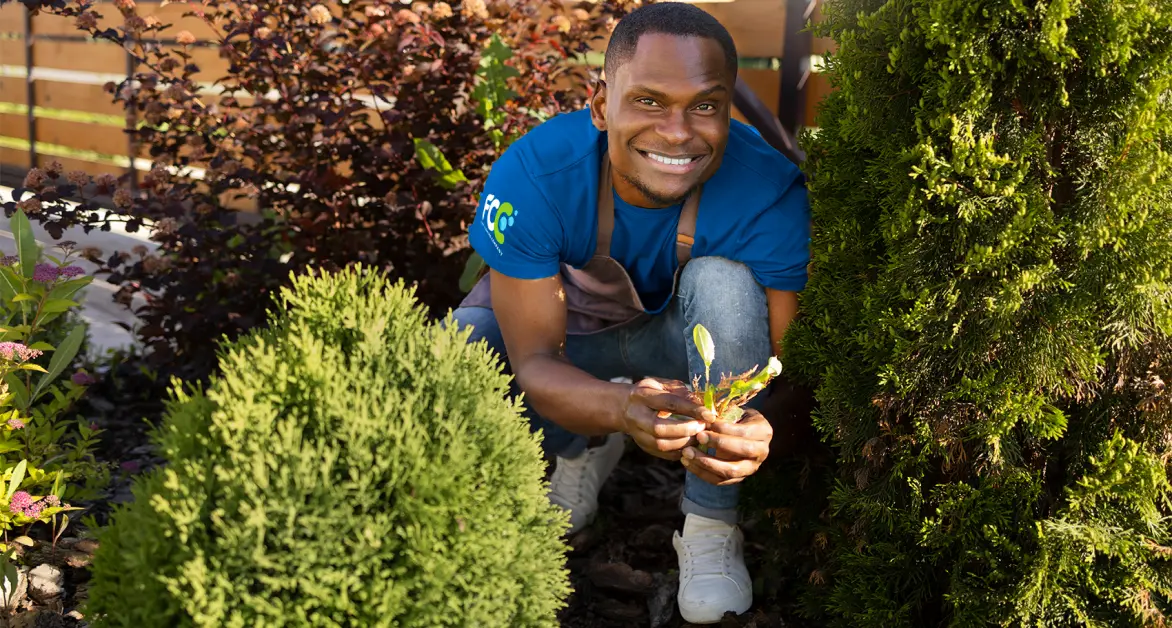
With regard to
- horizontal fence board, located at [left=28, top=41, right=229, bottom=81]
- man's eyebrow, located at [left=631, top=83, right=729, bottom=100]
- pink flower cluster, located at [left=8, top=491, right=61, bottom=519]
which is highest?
man's eyebrow, located at [left=631, top=83, right=729, bottom=100]

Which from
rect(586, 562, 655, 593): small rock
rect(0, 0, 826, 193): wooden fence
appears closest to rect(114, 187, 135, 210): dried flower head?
rect(586, 562, 655, 593): small rock

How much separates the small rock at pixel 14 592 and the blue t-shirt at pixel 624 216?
4.78ft

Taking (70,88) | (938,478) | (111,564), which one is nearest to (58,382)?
(111,564)

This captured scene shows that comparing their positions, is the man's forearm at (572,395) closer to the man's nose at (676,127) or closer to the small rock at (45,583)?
the man's nose at (676,127)

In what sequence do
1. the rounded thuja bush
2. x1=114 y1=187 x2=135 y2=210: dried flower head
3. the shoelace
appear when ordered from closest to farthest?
the rounded thuja bush
the shoelace
x1=114 y1=187 x2=135 y2=210: dried flower head

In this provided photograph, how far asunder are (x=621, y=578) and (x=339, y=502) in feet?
4.93

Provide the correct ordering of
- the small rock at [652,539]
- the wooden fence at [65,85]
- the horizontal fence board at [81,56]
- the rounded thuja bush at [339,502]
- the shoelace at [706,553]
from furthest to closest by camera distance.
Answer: the horizontal fence board at [81,56] → the wooden fence at [65,85] → the small rock at [652,539] → the shoelace at [706,553] → the rounded thuja bush at [339,502]

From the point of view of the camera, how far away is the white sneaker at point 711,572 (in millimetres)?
2650

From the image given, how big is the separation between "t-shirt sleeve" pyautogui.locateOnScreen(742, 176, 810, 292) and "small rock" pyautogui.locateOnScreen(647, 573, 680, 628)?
933 millimetres

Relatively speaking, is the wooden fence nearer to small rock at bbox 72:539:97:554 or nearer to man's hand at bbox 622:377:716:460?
small rock at bbox 72:539:97:554

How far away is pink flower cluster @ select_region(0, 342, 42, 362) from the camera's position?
8.39 ft

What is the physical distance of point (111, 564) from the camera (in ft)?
5.46

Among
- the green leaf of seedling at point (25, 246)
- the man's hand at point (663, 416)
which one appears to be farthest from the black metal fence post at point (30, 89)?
the man's hand at point (663, 416)

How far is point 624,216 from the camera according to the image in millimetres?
2834
